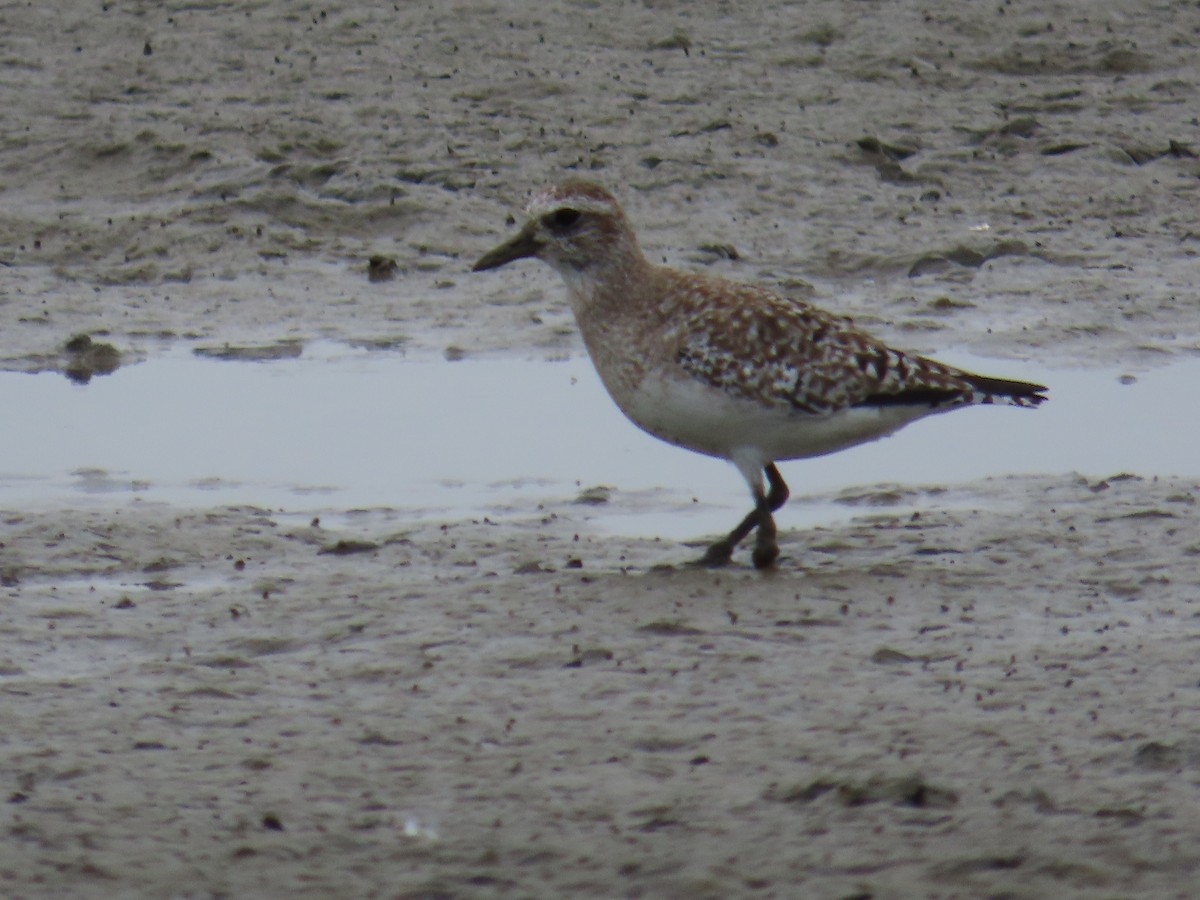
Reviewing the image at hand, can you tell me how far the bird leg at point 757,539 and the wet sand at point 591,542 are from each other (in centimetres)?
11

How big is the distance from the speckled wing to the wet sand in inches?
22.2

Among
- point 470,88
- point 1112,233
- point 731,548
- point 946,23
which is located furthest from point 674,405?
point 946,23

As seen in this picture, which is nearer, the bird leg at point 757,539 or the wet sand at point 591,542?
the wet sand at point 591,542

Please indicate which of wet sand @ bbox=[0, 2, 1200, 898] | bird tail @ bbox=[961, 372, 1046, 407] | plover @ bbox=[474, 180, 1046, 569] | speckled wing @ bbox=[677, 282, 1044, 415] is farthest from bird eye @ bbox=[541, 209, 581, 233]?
bird tail @ bbox=[961, 372, 1046, 407]

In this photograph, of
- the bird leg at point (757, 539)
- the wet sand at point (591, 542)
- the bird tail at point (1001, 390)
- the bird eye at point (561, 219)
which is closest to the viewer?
the wet sand at point (591, 542)

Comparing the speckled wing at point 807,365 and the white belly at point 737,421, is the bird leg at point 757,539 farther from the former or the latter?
the speckled wing at point 807,365

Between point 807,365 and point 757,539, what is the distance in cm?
71

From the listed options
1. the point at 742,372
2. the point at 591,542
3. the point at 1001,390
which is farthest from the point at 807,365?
the point at 591,542

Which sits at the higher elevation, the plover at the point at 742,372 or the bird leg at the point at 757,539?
the plover at the point at 742,372

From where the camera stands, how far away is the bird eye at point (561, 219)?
9.03 m

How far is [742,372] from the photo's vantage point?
8312mm

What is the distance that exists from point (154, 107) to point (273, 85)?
0.84 metres

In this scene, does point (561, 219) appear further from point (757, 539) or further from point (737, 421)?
point (757, 539)

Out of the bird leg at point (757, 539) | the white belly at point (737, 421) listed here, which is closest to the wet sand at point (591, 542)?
the bird leg at point (757, 539)
